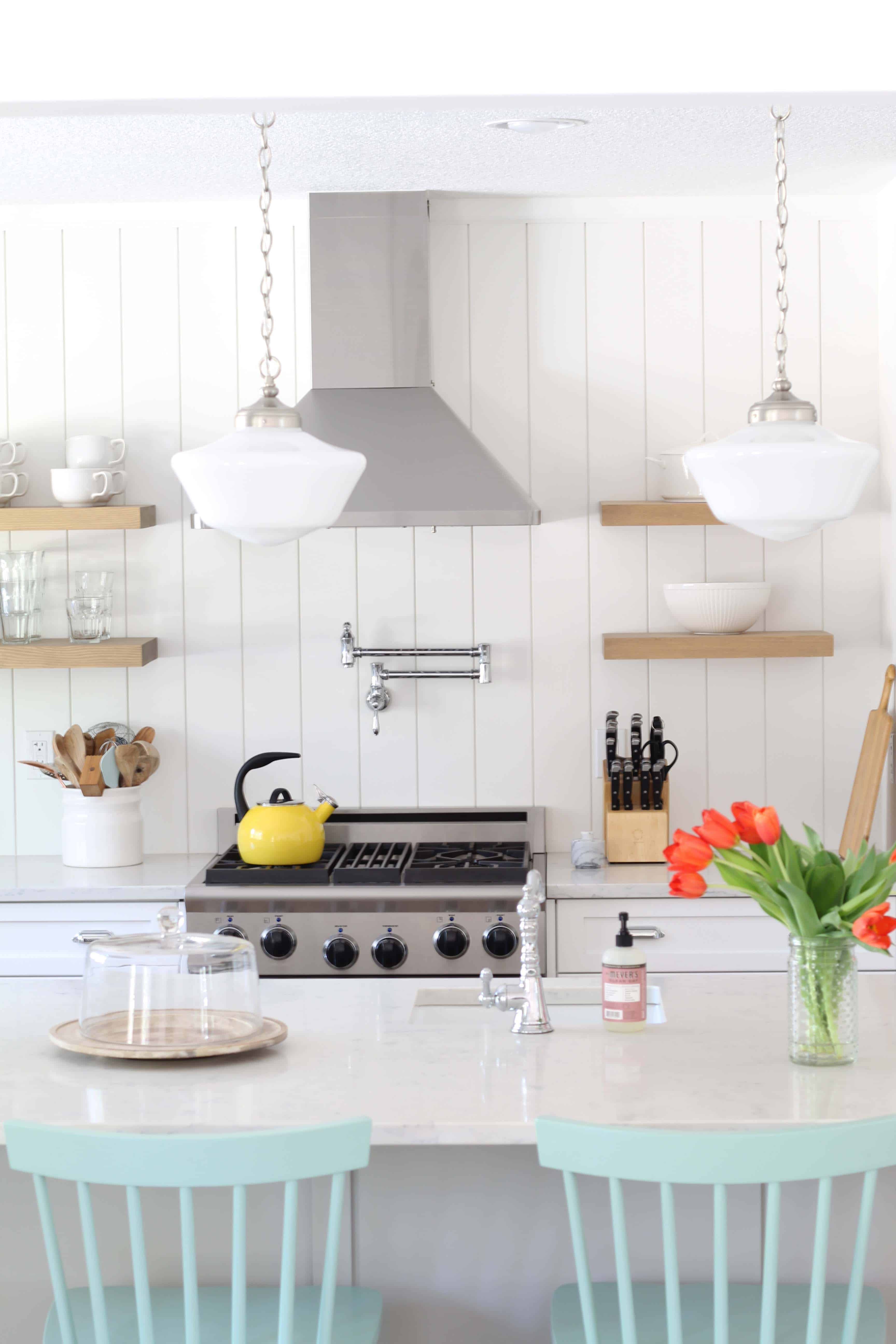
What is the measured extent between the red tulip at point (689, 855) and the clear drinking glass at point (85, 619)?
227 centimetres

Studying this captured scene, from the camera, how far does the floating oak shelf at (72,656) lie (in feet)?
12.6

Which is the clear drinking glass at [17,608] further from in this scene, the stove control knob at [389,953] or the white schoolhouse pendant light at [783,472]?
the white schoolhouse pendant light at [783,472]

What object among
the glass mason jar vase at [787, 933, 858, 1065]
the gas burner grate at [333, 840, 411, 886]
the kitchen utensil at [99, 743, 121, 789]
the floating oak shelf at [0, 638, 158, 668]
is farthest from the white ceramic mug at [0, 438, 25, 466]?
the glass mason jar vase at [787, 933, 858, 1065]

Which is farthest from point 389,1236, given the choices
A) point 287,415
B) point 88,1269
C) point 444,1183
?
point 287,415

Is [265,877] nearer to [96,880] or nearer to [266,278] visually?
[96,880]

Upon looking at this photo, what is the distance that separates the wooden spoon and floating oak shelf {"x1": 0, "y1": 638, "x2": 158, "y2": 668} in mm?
182

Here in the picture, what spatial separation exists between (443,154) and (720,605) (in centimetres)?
138

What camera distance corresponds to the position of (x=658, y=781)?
386 centimetres

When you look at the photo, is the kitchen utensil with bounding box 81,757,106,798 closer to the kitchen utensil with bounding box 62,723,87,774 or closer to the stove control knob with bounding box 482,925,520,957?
the kitchen utensil with bounding box 62,723,87,774

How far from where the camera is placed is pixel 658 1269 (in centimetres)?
211

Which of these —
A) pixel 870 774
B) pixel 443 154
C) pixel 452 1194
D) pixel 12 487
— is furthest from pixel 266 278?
pixel 870 774

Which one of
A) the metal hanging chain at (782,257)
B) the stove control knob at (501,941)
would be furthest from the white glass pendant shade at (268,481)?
the stove control knob at (501,941)

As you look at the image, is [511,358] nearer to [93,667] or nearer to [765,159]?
[765,159]

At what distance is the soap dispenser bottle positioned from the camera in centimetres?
231
